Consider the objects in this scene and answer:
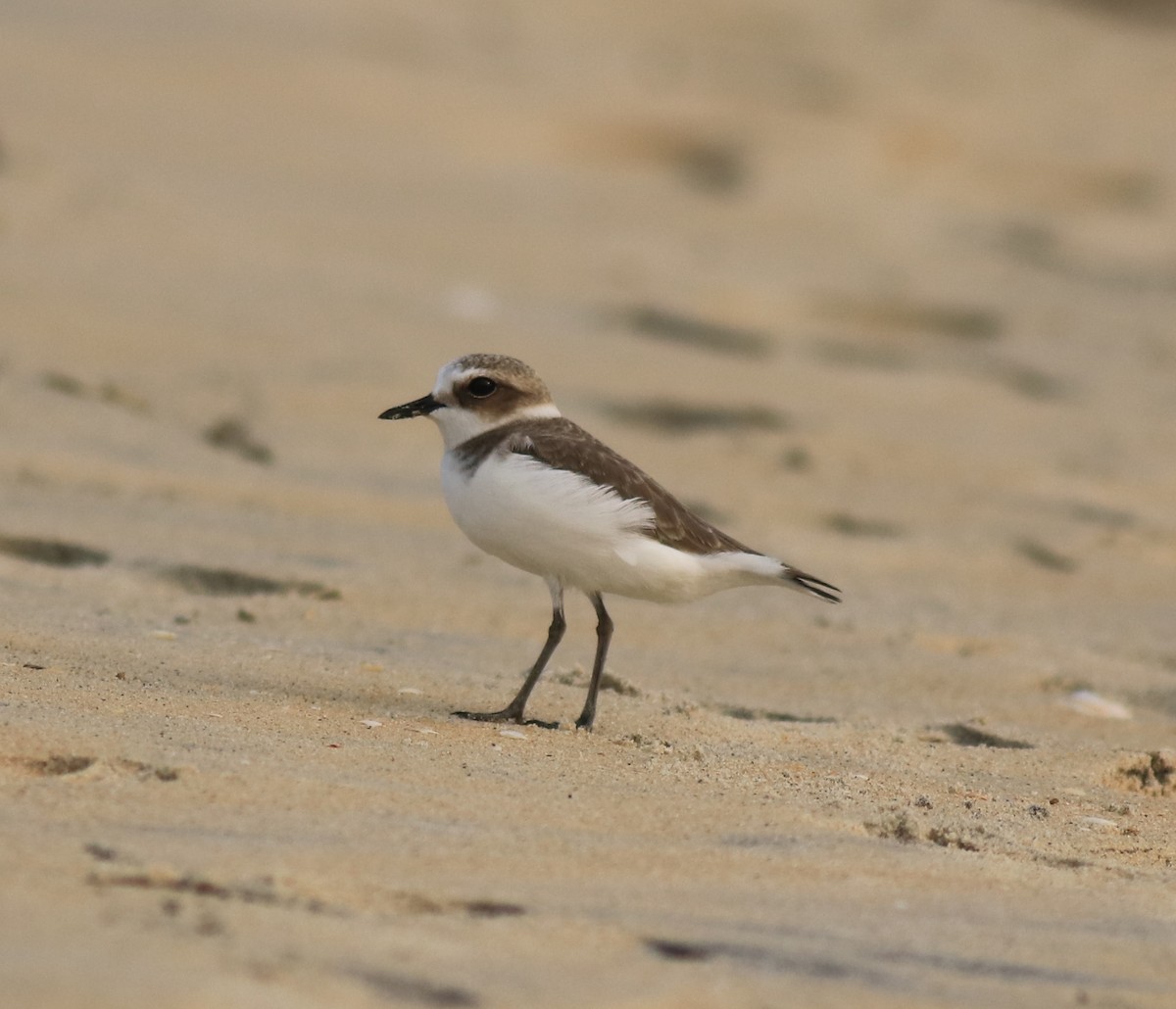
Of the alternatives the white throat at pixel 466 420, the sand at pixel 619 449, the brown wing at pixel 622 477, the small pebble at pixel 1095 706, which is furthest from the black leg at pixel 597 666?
the small pebble at pixel 1095 706

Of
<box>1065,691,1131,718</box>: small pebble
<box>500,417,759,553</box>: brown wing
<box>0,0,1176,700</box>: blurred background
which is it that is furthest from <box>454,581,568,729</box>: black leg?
<box>1065,691,1131,718</box>: small pebble

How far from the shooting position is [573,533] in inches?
192

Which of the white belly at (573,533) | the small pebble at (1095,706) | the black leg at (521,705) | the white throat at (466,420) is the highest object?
the white throat at (466,420)

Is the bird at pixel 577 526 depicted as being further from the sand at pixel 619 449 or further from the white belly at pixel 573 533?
the sand at pixel 619 449

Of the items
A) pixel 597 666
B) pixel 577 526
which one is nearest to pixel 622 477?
pixel 577 526

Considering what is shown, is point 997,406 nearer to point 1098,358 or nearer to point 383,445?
point 1098,358

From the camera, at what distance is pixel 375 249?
38.3ft

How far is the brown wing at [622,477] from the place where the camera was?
16.3 feet

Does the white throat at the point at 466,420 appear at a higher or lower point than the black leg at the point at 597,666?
higher

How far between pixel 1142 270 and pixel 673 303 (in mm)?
4553

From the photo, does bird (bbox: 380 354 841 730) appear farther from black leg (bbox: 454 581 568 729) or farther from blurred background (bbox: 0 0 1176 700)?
blurred background (bbox: 0 0 1176 700)

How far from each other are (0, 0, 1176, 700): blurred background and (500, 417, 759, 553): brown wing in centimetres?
167

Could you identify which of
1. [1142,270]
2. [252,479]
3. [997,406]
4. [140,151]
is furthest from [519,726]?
[1142,270]

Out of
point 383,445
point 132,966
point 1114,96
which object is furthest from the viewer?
point 1114,96
